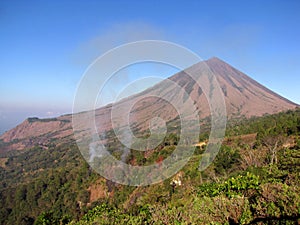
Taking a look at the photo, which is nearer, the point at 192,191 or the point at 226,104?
the point at 192,191

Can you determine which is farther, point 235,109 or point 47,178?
point 235,109

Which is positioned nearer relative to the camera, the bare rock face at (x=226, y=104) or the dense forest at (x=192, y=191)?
the dense forest at (x=192, y=191)

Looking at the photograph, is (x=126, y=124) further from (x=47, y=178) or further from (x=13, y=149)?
(x=13, y=149)

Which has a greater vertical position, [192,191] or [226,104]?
[226,104]

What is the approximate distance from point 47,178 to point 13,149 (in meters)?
94.8

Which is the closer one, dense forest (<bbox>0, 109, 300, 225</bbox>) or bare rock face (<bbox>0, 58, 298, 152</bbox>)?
dense forest (<bbox>0, 109, 300, 225</bbox>)

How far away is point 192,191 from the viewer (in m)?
12.1

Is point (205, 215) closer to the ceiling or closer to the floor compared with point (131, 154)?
closer to the ceiling

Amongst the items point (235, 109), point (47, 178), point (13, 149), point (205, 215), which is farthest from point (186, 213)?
point (13, 149)

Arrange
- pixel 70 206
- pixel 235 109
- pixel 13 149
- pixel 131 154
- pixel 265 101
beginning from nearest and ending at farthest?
pixel 131 154 → pixel 70 206 → pixel 235 109 → pixel 265 101 → pixel 13 149

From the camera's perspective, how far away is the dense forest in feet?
16.4

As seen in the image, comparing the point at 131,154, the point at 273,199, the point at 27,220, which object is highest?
the point at 273,199

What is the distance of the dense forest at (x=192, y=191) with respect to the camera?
5008mm

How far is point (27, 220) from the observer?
44.4 meters
